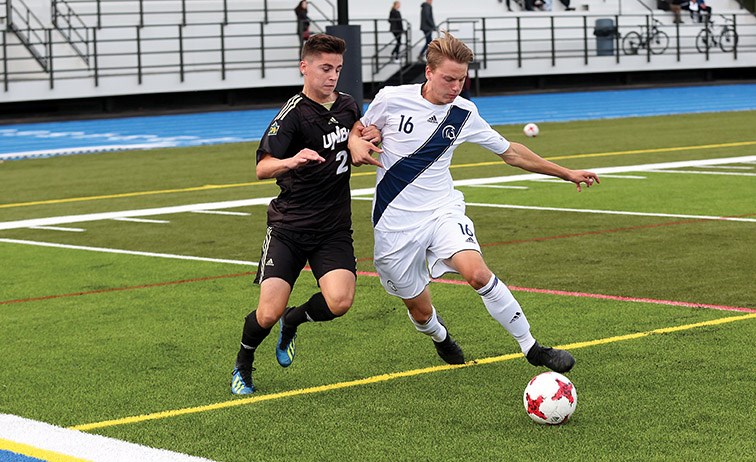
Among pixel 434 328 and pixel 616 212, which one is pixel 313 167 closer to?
pixel 434 328

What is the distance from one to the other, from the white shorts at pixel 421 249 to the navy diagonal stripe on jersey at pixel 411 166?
0.20m

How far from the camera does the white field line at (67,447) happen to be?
5918 mm

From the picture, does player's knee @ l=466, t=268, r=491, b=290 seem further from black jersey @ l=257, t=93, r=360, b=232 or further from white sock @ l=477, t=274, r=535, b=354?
black jersey @ l=257, t=93, r=360, b=232

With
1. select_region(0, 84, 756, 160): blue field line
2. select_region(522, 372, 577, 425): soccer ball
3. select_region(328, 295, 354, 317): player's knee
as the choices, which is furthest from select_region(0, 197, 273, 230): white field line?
select_region(0, 84, 756, 160): blue field line

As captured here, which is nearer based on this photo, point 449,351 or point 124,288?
point 449,351

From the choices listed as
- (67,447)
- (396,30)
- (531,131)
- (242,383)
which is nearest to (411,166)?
(242,383)

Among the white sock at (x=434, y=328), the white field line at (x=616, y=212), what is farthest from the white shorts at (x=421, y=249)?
the white field line at (x=616, y=212)

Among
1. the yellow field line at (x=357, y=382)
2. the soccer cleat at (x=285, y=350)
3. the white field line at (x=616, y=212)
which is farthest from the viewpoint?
the white field line at (x=616, y=212)

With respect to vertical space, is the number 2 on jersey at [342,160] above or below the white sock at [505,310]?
above

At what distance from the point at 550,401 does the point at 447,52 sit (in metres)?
2.00

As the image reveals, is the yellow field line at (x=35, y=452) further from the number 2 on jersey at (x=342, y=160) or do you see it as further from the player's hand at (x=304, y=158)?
the number 2 on jersey at (x=342, y=160)

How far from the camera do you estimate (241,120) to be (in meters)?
34.4

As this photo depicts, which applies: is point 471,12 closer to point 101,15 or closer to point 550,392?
point 101,15

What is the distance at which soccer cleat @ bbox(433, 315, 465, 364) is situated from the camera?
763 centimetres
